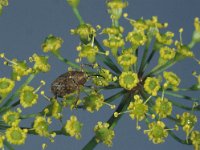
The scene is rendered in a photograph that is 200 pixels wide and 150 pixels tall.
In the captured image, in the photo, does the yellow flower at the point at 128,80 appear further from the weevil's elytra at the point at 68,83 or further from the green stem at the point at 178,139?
the green stem at the point at 178,139

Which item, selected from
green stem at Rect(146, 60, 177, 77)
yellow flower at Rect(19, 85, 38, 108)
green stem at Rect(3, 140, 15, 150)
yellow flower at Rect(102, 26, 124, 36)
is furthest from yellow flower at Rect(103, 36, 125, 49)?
green stem at Rect(3, 140, 15, 150)

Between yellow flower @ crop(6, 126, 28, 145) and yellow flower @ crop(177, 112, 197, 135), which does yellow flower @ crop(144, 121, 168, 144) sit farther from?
yellow flower @ crop(6, 126, 28, 145)

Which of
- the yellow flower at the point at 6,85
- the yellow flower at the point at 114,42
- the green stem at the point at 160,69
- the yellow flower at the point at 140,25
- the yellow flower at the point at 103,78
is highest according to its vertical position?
Answer: the yellow flower at the point at 140,25

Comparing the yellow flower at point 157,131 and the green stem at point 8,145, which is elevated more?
Result: the yellow flower at point 157,131

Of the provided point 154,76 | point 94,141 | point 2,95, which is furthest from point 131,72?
point 2,95

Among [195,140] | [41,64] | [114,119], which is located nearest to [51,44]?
[41,64]

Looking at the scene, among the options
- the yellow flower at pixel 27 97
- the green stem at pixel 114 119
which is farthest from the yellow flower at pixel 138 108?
the yellow flower at pixel 27 97

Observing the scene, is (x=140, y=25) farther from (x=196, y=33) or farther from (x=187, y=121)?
(x=187, y=121)
